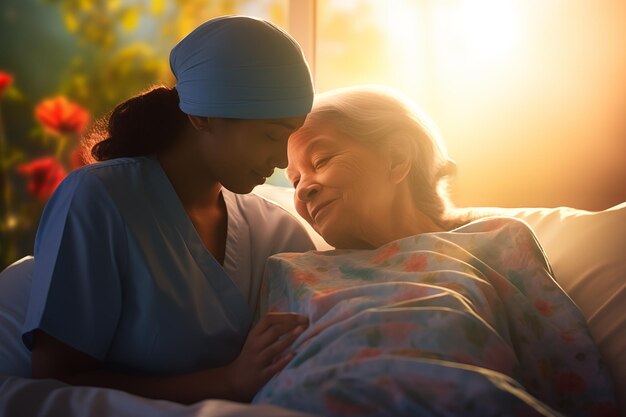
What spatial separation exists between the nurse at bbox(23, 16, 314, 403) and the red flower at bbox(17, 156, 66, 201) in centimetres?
129

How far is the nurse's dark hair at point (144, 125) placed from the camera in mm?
1313

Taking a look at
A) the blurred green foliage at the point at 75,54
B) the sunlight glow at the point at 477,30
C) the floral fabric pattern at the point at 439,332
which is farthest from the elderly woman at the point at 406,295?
the blurred green foliage at the point at 75,54

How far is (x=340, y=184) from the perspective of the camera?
1347mm

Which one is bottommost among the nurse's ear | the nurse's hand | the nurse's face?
the nurse's hand

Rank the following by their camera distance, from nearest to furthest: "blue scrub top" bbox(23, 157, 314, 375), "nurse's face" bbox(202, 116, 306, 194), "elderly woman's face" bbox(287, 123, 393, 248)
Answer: "blue scrub top" bbox(23, 157, 314, 375), "nurse's face" bbox(202, 116, 306, 194), "elderly woman's face" bbox(287, 123, 393, 248)

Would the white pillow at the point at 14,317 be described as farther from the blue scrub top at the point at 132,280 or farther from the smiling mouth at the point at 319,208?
the smiling mouth at the point at 319,208

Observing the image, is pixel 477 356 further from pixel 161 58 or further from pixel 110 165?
pixel 161 58

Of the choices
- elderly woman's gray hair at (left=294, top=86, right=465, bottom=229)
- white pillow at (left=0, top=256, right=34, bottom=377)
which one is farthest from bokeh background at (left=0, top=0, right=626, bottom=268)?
white pillow at (left=0, top=256, right=34, bottom=377)

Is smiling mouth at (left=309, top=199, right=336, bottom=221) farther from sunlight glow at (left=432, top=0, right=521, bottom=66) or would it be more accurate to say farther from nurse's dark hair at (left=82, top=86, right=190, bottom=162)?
sunlight glow at (left=432, top=0, right=521, bottom=66)

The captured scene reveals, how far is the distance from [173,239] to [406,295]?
16.8 inches

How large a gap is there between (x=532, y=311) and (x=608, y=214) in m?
0.34

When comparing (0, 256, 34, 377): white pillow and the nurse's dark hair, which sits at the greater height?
the nurse's dark hair

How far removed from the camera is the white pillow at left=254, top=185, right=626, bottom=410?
122cm

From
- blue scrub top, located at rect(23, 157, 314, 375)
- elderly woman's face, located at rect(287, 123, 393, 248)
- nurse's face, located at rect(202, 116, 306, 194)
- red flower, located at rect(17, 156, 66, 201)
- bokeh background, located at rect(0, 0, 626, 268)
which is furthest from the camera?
red flower, located at rect(17, 156, 66, 201)
